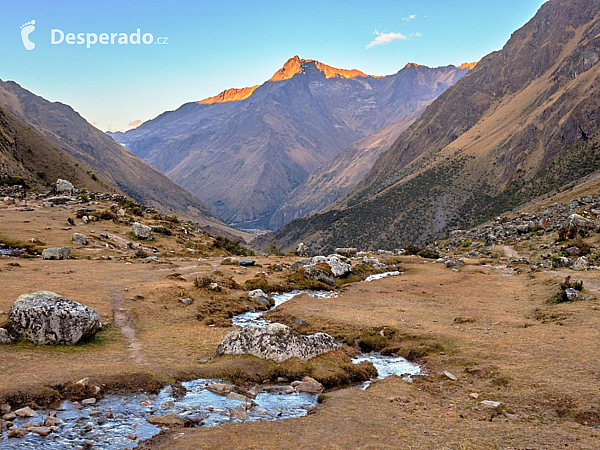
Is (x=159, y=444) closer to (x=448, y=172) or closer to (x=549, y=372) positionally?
(x=549, y=372)

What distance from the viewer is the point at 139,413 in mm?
15219

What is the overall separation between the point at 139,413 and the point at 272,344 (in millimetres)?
7348

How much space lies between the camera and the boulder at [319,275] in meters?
45.9

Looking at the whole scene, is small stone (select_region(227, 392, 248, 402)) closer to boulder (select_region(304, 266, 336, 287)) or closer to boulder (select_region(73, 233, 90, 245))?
boulder (select_region(304, 266, 336, 287))

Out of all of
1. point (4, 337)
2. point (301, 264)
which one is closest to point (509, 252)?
point (301, 264)

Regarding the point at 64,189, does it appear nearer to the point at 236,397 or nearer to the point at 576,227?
the point at 236,397

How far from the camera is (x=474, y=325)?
2736 centimetres

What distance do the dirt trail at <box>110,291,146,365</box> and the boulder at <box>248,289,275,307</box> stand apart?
10.3 m

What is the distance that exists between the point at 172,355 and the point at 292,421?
8.56m

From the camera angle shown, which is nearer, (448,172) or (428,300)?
(428,300)

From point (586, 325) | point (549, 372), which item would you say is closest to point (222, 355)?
point (549, 372)

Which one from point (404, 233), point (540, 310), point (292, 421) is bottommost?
point (404, 233)

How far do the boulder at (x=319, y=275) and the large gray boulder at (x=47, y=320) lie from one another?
1075 inches

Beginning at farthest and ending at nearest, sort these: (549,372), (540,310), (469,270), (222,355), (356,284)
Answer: (469,270) < (356,284) < (540,310) < (222,355) < (549,372)
